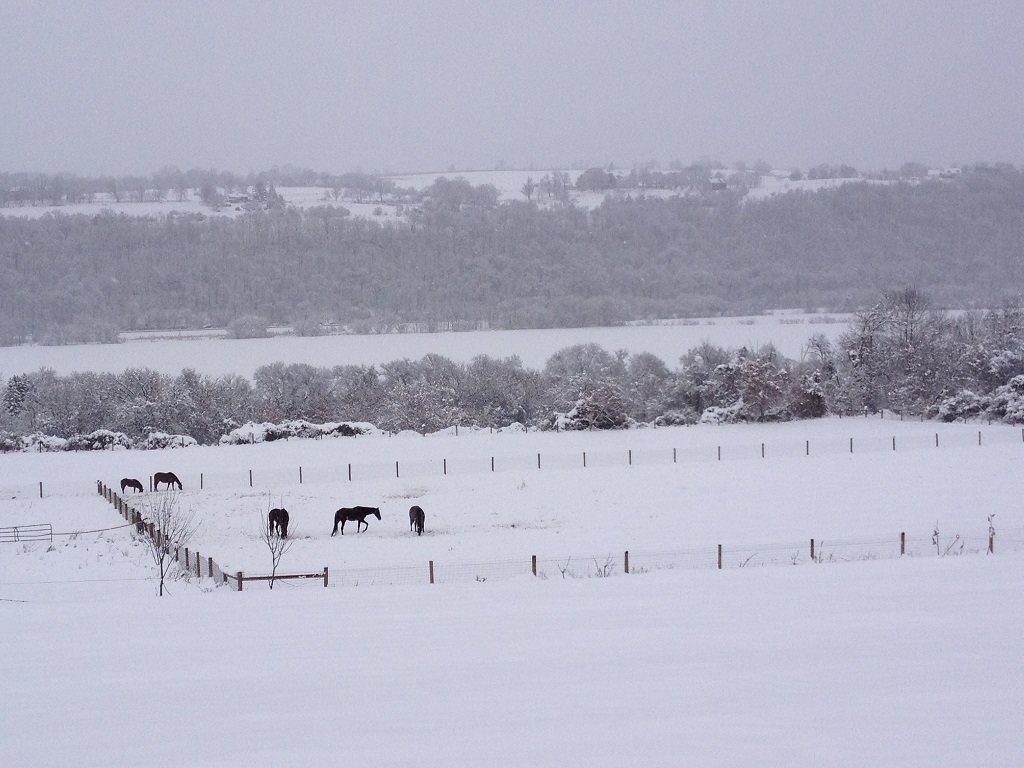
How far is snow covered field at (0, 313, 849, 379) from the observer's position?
59.4 metres

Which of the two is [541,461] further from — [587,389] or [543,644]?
[543,644]

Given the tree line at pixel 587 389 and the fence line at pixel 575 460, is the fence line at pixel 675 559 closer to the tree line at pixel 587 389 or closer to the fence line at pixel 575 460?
the fence line at pixel 575 460

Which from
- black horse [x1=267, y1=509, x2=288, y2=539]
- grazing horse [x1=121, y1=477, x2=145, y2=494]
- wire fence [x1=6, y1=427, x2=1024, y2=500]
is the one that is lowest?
wire fence [x1=6, y1=427, x2=1024, y2=500]

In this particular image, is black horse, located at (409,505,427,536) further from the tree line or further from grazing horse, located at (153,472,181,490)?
the tree line

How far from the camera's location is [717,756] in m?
5.82

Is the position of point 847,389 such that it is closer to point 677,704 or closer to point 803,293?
point 677,704

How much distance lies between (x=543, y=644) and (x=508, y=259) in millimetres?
138095

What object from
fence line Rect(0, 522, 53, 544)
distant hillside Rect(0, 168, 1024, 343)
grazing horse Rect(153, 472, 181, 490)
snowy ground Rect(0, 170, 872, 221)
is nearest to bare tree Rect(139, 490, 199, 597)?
fence line Rect(0, 522, 53, 544)

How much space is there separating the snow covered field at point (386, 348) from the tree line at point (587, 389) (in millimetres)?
4517

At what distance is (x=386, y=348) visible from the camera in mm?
69938

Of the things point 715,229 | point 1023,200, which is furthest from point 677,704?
point 1023,200

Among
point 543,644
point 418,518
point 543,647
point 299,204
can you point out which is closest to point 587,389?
point 418,518

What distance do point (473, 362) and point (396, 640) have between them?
1801 inches

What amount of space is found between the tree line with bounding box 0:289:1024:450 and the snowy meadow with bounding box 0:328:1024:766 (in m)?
17.2
